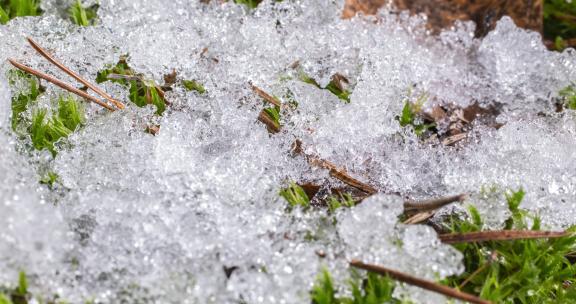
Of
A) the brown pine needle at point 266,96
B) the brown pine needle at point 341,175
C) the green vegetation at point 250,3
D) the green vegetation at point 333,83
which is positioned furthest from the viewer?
the green vegetation at point 250,3

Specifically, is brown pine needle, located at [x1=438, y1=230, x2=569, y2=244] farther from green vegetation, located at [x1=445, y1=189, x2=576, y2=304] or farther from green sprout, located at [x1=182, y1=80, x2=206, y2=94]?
green sprout, located at [x1=182, y1=80, x2=206, y2=94]

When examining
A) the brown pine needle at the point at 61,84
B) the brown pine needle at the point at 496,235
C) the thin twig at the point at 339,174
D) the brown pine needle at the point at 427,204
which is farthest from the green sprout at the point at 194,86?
the brown pine needle at the point at 496,235

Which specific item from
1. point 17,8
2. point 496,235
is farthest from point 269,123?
point 17,8

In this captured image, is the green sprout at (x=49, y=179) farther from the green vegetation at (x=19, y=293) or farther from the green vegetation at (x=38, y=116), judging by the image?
the green vegetation at (x=19, y=293)

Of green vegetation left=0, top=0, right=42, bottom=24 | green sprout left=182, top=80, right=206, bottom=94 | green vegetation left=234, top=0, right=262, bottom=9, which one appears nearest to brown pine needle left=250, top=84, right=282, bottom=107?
green sprout left=182, top=80, right=206, bottom=94

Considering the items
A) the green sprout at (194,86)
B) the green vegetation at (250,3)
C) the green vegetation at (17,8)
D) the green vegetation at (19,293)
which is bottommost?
the green vegetation at (19,293)

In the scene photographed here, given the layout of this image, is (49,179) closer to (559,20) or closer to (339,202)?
(339,202)

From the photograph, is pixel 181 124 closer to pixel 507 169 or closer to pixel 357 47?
pixel 357 47
